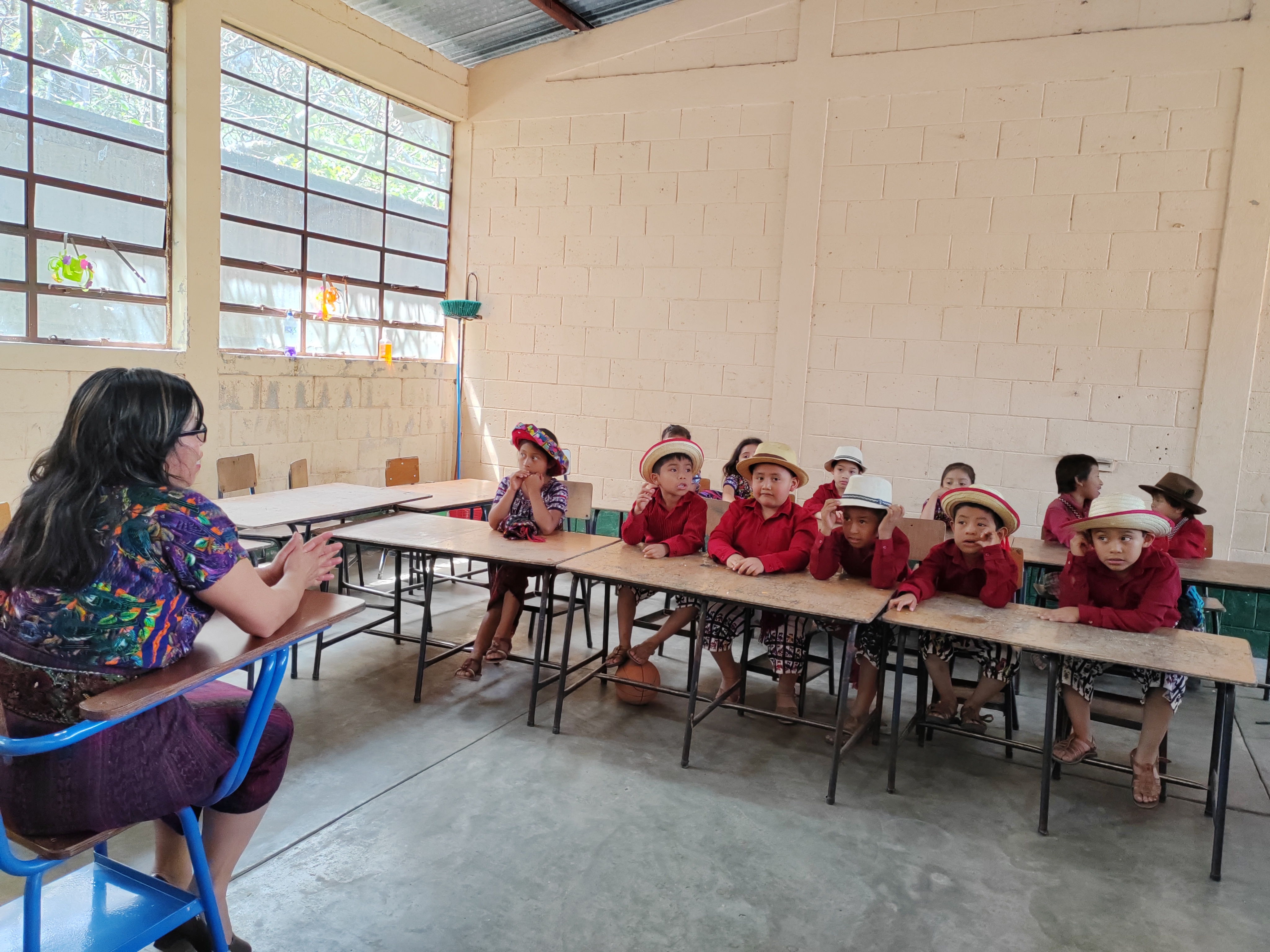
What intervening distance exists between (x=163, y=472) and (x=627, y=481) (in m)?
5.04

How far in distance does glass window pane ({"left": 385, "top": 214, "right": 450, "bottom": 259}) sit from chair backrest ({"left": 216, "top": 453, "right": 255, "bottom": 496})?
88.9 inches

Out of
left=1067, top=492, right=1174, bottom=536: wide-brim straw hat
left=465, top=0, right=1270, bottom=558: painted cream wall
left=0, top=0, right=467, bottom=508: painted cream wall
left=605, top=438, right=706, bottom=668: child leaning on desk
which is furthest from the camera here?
left=465, top=0, right=1270, bottom=558: painted cream wall

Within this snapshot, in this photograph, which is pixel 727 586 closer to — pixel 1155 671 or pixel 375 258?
pixel 1155 671

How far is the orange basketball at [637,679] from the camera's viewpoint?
3.97m

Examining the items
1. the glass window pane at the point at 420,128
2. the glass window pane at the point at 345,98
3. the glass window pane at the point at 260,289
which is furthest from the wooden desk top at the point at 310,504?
the glass window pane at the point at 420,128

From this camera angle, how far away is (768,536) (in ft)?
12.6

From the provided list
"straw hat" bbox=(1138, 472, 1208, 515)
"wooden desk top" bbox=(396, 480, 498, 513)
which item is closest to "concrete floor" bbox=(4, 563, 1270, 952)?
"straw hat" bbox=(1138, 472, 1208, 515)

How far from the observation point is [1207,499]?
5.20 metres

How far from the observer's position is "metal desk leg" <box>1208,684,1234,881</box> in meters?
2.67

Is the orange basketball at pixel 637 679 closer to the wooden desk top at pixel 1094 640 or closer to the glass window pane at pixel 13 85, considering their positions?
the wooden desk top at pixel 1094 640

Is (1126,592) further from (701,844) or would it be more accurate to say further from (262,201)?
(262,201)

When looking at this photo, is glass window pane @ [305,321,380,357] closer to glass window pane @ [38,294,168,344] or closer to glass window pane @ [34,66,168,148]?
glass window pane @ [38,294,168,344]

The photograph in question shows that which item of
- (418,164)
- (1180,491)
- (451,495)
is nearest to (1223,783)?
(1180,491)

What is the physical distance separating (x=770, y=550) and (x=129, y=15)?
14.8 ft
